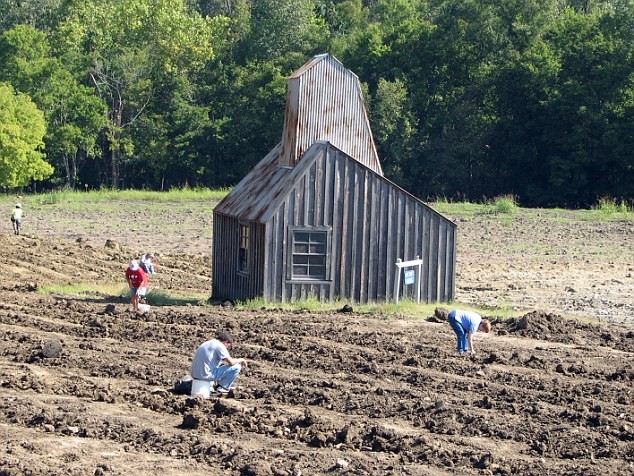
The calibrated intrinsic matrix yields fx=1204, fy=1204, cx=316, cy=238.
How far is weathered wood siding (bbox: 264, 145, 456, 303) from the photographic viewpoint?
89.5 ft

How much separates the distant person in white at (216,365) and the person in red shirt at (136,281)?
27.9 feet

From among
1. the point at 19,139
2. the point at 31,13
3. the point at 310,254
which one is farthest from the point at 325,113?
the point at 31,13

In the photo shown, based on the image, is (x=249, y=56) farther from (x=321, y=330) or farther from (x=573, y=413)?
(x=573, y=413)

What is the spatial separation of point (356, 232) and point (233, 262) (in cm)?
320

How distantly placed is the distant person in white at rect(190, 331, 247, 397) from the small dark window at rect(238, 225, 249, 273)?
35.2ft

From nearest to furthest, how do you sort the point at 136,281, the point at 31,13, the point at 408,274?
the point at 136,281, the point at 408,274, the point at 31,13

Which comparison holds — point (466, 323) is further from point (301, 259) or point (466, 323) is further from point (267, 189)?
→ point (267, 189)

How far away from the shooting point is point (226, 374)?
1741 cm

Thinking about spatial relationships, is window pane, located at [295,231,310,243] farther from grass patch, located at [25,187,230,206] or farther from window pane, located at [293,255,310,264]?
grass patch, located at [25,187,230,206]

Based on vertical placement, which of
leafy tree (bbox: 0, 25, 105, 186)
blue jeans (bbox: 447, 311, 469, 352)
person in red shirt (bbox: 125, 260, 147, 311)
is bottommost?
blue jeans (bbox: 447, 311, 469, 352)

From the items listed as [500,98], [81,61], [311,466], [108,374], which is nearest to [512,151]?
[500,98]

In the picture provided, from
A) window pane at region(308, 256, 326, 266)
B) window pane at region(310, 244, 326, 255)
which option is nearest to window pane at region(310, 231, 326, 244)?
window pane at region(310, 244, 326, 255)

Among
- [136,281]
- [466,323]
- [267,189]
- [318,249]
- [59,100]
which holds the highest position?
[59,100]

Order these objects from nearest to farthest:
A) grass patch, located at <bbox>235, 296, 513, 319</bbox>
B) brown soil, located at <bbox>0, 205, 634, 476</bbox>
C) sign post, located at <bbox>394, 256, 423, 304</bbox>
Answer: brown soil, located at <bbox>0, 205, 634, 476</bbox>, grass patch, located at <bbox>235, 296, 513, 319</bbox>, sign post, located at <bbox>394, 256, 423, 304</bbox>
